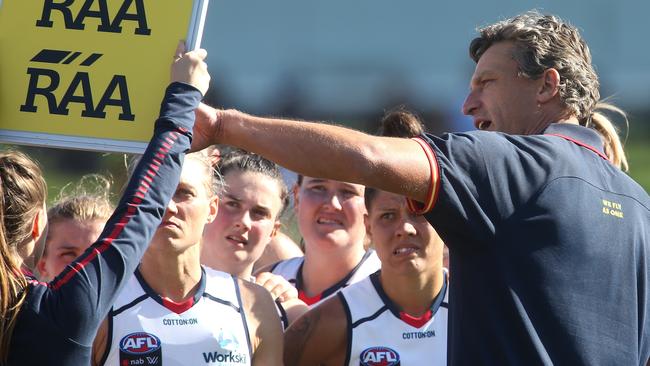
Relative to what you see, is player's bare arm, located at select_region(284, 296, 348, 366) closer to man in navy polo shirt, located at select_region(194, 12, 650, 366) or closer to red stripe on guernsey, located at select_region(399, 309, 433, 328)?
red stripe on guernsey, located at select_region(399, 309, 433, 328)

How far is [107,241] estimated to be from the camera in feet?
8.95

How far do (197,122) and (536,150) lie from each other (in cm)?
99

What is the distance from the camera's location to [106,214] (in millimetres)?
4723

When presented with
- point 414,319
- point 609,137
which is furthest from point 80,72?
point 609,137

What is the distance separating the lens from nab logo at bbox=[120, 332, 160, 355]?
3766 millimetres

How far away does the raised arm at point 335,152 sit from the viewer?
2.86 m

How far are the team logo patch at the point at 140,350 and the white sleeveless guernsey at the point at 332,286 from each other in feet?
4.80

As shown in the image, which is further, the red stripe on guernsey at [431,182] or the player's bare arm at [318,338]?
the player's bare arm at [318,338]

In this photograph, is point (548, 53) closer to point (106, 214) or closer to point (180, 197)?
point (180, 197)

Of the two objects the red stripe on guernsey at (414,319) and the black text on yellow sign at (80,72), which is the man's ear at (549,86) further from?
the black text on yellow sign at (80,72)

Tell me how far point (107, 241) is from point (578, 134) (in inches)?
60.2

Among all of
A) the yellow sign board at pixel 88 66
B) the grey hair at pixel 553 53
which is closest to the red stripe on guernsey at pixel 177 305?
the yellow sign board at pixel 88 66

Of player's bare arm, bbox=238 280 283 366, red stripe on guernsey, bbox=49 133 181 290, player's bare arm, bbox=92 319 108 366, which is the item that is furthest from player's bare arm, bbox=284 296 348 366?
red stripe on guernsey, bbox=49 133 181 290

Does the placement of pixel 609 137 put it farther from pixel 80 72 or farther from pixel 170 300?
pixel 80 72
